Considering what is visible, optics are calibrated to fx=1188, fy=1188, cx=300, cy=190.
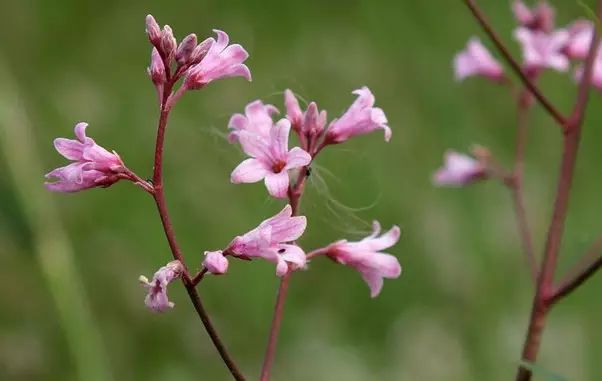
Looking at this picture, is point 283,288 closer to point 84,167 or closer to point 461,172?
point 84,167

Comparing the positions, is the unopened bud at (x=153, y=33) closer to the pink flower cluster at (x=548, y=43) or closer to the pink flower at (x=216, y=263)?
the pink flower at (x=216, y=263)

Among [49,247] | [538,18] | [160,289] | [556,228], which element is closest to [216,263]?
[160,289]

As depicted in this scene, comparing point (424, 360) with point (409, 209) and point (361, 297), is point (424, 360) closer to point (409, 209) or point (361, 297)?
point (361, 297)

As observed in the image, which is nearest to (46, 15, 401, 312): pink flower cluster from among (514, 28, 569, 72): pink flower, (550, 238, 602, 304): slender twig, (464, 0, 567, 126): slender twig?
(550, 238, 602, 304): slender twig

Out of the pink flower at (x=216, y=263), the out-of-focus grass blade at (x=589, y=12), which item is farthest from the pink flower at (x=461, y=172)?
the pink flower at (x=216, y=263)

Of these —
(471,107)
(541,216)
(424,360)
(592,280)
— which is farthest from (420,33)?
(424,360)

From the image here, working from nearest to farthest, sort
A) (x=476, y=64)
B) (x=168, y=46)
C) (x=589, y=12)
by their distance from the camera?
(x=168, y=46), (x=589, y=12), (x=476, y=64)
